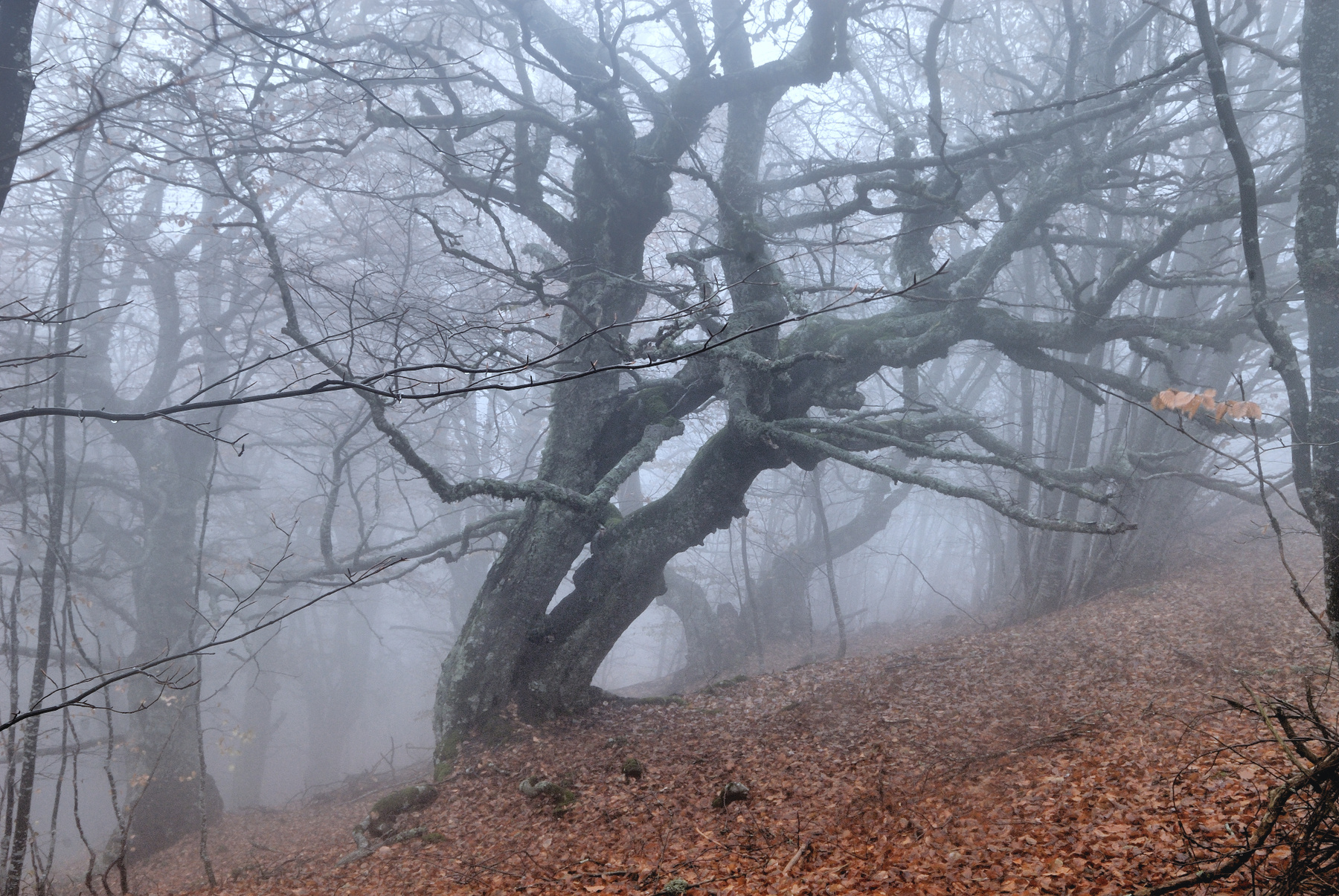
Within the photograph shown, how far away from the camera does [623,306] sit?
766cm

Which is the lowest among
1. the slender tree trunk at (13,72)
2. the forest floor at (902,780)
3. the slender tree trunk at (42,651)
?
the forest floor at (902,780)

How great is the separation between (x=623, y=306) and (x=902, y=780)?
5.16 metres

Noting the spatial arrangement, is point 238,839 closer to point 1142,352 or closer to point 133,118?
point 133,118

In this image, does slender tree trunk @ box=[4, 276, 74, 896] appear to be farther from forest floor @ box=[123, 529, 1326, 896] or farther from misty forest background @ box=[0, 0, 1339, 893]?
forest floor @ box=[123, 529, 1326, 896]

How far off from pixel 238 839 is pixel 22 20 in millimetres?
8088

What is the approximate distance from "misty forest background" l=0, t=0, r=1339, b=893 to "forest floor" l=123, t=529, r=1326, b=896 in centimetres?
108

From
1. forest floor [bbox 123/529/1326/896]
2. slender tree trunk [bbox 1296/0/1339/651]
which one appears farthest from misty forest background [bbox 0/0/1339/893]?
forest floor [bbox 123/529/1326/896]

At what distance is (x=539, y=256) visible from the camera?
727 centimetres

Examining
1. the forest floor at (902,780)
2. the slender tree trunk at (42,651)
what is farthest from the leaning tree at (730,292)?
the slender tree trunk at (42,651)

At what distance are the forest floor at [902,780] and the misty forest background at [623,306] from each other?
1.08 meters

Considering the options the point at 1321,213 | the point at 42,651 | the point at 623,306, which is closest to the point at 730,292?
the point at 623,306

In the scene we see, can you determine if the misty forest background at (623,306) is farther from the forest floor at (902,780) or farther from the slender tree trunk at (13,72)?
the forest floor at (902,780)

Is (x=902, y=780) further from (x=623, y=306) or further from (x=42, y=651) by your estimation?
(x=42, y=651)

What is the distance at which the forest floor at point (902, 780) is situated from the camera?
3186mm
